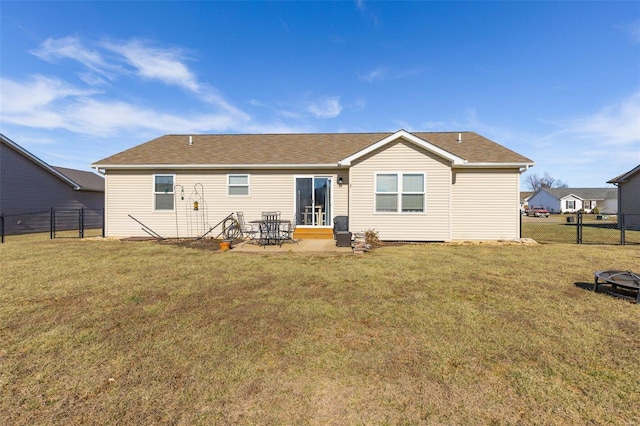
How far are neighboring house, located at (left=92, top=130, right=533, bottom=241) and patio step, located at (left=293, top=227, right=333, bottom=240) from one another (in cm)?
6

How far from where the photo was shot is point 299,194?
11734 mm

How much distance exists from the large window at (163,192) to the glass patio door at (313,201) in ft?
17.8

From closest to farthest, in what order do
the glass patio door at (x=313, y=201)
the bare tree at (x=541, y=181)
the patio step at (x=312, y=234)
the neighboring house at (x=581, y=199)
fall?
1. the patio step at (x=312, y=234)
2. the glass patio door at (x=313, y=201)
3. the neighboring house at (x=581, y=199)
4. the bare tree at (x=541, y=181)

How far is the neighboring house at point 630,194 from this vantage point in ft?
57.8

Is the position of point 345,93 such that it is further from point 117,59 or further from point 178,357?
point 178,357

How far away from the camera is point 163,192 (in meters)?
11.9

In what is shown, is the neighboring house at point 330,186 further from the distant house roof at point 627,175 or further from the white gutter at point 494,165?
the distant house roof at point 627,175

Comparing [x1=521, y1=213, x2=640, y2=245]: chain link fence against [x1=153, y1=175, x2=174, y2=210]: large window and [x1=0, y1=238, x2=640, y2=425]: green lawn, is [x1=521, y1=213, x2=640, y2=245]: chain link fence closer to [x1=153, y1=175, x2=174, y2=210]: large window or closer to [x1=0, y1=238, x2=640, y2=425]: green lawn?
[x1=0, y1=238, x2=640, y2=425]: green lawn

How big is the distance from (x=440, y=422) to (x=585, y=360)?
1.91 meters

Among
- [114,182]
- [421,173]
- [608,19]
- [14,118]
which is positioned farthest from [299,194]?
[14,118]

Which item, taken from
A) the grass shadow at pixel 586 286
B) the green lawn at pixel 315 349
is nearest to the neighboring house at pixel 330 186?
the green lawn at pixel 315 349

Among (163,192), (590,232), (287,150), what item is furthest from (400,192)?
(590,232)

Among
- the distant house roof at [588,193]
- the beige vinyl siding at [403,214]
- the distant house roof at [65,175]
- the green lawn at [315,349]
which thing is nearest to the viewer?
the green lawn at [315,349]

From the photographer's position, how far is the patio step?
437 inches
